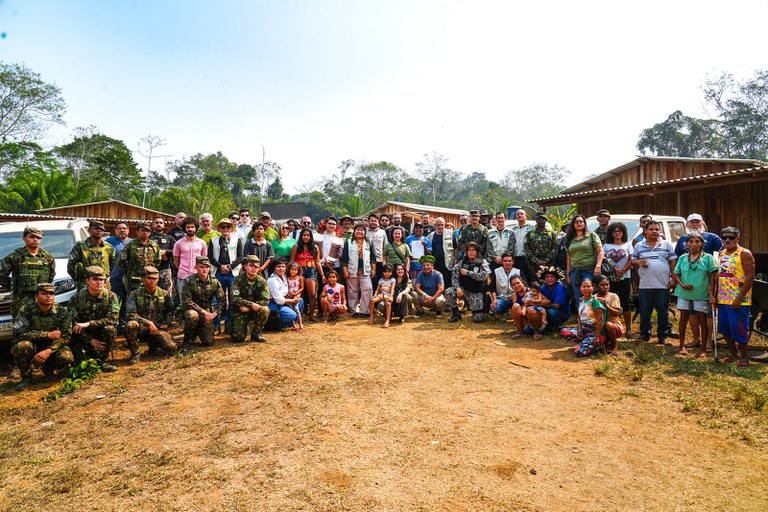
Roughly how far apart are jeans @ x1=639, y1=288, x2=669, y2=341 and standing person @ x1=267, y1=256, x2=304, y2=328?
5.45 metres

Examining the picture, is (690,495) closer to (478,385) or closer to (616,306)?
(478,385)

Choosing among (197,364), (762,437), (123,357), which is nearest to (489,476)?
(762,437)

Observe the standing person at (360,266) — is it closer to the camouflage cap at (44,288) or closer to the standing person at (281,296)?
the standing person at (281,296)

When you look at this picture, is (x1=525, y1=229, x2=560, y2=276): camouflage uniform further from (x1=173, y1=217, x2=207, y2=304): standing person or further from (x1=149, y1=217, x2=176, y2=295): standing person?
(x1=149, y1=217, x2=176, y2=295): standing person

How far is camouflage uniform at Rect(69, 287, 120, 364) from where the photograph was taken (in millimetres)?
5523

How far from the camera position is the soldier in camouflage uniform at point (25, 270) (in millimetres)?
5457

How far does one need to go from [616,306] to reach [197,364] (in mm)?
5598

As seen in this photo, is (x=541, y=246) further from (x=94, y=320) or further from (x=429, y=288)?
(x=94, y=320)

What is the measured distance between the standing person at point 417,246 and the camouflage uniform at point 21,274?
5.98 meters

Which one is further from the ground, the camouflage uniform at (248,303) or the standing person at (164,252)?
the standing person at (164,252)

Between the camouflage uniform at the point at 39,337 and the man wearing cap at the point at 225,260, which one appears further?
the man wearing cap at the point at 225,260

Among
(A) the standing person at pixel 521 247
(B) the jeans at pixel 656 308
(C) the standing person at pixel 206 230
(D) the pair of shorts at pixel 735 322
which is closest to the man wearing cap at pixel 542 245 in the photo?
(A) the standing person at pixel 521 247

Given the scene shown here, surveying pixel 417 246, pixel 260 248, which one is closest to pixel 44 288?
pixel 260 248

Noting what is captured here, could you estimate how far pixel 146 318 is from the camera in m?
6.25
